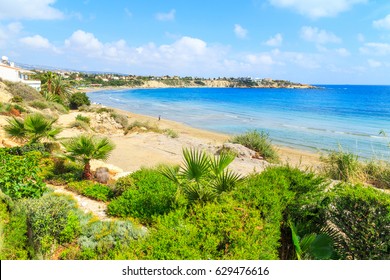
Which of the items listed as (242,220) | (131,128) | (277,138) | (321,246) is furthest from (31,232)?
(277,138)

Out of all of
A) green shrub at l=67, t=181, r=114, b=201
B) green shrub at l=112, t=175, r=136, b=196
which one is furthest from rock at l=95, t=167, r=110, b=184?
green shrub at l=112, t=175, r=136, b=196

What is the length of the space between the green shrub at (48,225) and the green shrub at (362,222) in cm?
450

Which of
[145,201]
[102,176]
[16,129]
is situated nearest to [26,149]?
[16,129]

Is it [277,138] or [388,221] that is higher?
[388,221]

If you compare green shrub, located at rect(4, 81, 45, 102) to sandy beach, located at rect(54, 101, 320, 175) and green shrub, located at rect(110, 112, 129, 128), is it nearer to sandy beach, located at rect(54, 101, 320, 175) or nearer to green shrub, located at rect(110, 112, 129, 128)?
sandy beach, located at rect(54, 101, 320, 175)

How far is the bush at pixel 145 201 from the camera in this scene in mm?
6570

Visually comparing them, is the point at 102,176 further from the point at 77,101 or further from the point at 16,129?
the point at 77,101

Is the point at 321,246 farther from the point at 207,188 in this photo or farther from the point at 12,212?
the point at 12,212

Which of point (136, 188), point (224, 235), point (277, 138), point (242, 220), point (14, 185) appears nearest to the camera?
point (224, 235)

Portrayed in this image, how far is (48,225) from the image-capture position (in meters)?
5.22

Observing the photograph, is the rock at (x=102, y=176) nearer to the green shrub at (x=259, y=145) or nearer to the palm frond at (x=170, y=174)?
the palm frond at (x=170, y=174)

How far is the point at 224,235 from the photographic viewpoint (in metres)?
3.73

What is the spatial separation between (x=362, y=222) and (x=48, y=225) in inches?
203
